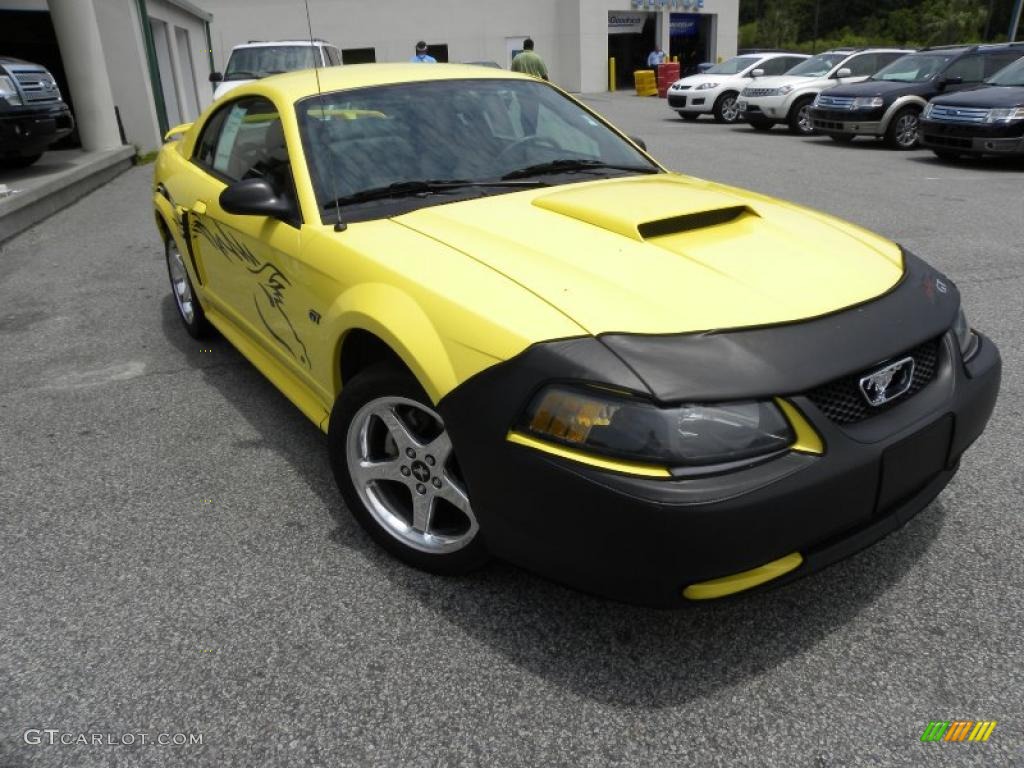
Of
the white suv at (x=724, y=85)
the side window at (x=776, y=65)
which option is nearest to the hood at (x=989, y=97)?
the side window at (x=776, y=65)

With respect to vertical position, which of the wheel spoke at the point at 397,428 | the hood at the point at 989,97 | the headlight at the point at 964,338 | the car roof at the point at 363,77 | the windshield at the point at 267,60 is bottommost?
the wheel spoke at the point at 397,428

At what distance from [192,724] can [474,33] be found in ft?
119

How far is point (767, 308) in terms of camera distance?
2006 mm

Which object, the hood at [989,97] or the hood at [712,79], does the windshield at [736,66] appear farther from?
the hood at [989,97]

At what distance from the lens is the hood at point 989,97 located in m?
10.2

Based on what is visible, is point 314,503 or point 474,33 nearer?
point 314,503

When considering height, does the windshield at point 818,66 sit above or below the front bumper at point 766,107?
above

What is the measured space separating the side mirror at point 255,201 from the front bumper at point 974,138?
10.7 metres

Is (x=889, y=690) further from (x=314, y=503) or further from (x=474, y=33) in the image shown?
(x=474, y=33)

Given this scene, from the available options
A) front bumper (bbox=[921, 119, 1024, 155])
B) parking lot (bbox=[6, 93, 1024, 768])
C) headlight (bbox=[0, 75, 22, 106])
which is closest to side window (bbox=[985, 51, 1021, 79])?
front bumper (bbox=[921, 119, 1024, 155])

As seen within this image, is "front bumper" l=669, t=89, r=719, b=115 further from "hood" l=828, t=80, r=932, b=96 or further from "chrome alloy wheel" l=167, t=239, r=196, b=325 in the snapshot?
"chrome alloy wheel" l=167, t=239, r=196, b=325

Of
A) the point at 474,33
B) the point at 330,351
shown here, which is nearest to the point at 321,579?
the point at 330,351

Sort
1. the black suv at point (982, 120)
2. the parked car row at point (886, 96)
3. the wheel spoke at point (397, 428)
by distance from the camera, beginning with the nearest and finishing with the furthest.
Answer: the wheel spoke at point (397, 428), the black suv at point (982, 120), the parked car row at point (886, 96)

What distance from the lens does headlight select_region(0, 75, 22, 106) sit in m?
9.05
